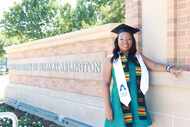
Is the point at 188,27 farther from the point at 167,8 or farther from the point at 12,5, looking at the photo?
the point at 12,5

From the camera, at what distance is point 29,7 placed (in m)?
28.1

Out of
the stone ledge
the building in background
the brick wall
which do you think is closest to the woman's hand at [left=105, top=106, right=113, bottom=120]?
the building in background

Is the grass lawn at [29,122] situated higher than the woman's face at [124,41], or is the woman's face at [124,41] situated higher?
the woman's face at [124,41]

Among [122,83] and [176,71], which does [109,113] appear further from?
[176,71]

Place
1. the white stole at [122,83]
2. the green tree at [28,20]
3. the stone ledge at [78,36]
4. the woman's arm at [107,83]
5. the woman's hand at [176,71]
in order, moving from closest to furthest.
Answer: the woman's hand at [176,71] → the white stole at [122,83] → the woman's arm at [107,83] → the stone ledge at [78,36] → the green tree at [28,20]

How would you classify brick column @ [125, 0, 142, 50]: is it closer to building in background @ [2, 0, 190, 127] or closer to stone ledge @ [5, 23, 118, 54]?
building in background @ [2, 0, 190, 127]

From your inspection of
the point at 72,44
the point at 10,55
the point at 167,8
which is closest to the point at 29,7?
the point at 10,55

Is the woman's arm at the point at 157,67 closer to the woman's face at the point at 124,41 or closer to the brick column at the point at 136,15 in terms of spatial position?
the woman's face at the point at 124,41

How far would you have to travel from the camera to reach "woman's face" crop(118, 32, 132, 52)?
4758mm

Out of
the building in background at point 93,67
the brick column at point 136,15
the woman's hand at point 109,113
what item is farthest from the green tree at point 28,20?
the woman's hand at point 109,113

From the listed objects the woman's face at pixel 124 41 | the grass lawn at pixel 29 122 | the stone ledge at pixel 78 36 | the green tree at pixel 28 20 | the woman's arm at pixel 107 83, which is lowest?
the grass lawn at pixel 29 122

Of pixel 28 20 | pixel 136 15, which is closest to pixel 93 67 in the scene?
pixel 136 15

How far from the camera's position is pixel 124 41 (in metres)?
4.75

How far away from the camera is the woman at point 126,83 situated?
4703 millimetres
